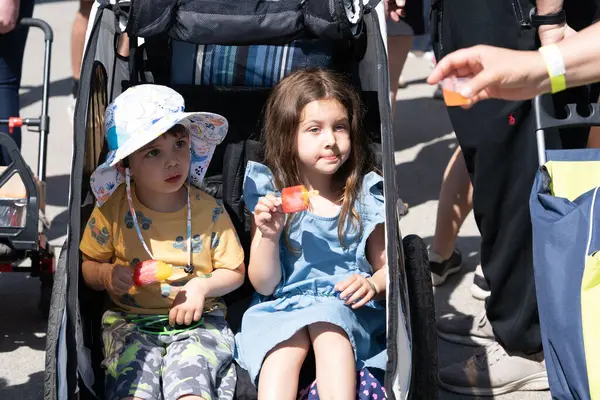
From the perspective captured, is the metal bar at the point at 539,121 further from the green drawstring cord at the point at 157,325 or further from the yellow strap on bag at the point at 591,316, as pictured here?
the green drawstring cord at the point at 157,325

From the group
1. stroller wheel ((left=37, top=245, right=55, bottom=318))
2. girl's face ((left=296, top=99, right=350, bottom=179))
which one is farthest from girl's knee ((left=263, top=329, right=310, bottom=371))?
stroller wheel ((left=37, top=245, right=55, bottom=318))

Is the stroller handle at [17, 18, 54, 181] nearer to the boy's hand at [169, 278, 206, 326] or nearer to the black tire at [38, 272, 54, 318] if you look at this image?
the black tire at [38, 272, 54, 318]

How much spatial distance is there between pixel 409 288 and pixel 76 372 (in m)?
1.06

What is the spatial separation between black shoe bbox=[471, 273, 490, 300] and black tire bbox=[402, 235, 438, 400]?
1.24 meters

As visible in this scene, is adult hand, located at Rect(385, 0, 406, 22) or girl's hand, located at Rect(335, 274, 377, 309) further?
adult hand, located at Rect(385, 0, 406, 22)

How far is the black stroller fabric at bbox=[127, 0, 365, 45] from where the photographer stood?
327 cm

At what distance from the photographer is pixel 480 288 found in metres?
4.34

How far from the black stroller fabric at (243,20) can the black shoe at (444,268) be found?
154cm

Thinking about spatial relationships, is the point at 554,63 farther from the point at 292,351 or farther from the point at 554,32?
the point at 292,351

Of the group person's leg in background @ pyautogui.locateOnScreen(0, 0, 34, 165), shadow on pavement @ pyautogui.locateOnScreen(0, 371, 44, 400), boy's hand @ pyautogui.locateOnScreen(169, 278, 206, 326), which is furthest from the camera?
person's leg in background @ pyautogui.locateOnScreen(0, 0, 34, 165)

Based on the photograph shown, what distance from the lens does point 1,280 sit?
4.50 metres

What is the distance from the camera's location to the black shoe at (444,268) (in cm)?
449

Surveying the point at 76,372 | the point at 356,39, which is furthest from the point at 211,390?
the point at 356,39

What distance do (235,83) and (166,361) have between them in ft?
3.57
